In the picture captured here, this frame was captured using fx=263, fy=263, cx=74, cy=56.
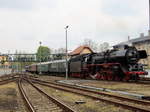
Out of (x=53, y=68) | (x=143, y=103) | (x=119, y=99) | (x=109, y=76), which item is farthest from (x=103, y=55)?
(x=53, y=68)

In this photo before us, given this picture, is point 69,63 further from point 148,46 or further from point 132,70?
point 148,46

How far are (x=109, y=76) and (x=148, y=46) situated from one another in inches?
2593

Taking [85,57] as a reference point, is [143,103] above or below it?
below

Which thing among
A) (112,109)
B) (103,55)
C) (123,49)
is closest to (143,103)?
(112,109)

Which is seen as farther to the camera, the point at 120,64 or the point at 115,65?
the point at 115,65

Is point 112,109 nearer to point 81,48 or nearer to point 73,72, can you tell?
point 73,72

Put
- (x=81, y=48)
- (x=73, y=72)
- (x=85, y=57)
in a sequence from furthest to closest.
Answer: (x=81, y=48), (x=73, y=72), (x=85, y=57)

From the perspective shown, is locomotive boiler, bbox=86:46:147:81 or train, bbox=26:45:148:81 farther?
train, bbox=26:45:148:81

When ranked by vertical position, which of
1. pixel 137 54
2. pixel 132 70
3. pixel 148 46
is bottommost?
pixel 132 70

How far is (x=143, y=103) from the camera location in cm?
1162

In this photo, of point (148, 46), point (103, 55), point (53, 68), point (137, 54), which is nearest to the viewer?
point (137, 54)

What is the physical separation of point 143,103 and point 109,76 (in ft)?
60.5

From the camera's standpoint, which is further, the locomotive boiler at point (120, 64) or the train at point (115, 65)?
the train at point (115, 65)

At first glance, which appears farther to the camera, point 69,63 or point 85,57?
point 69,63
